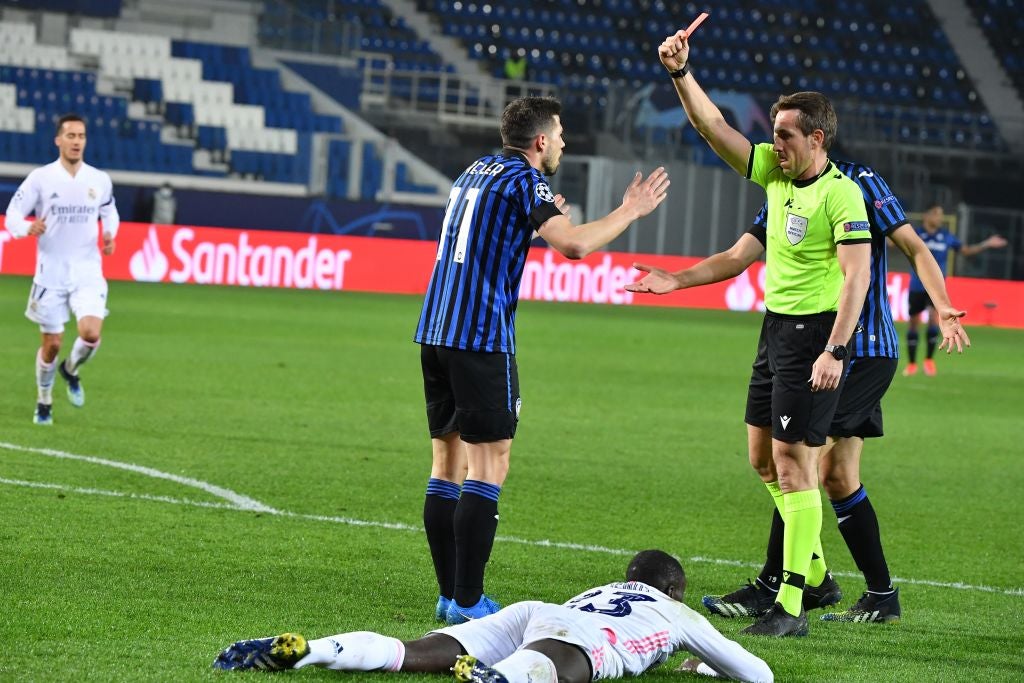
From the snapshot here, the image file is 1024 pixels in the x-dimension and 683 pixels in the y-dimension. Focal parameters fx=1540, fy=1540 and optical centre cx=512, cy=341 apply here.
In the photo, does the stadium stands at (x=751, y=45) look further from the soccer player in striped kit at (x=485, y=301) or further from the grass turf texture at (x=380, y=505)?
the soccer player in striped kit at (x=485, y=301)

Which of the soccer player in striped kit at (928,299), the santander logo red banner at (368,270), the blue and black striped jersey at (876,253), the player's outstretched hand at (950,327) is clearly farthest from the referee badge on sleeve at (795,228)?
the santander logo red banner at (368,270)

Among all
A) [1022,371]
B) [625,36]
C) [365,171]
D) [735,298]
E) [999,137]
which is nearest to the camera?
[1022,371]

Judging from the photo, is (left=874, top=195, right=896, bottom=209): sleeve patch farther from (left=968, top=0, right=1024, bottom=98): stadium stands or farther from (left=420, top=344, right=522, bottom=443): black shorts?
(left=968, top=0, right=1024, bottom=98): stadium stands

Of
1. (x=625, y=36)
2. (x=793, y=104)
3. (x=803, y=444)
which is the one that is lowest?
(x=803, y=444)

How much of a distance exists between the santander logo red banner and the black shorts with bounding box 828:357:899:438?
20563 mm

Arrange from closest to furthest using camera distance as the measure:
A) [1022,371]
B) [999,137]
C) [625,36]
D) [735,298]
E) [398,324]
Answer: [1022,371] < [398,324] < [735,298] < [999,137] < [625,36]

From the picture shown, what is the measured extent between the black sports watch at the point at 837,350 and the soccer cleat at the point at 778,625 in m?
0.94

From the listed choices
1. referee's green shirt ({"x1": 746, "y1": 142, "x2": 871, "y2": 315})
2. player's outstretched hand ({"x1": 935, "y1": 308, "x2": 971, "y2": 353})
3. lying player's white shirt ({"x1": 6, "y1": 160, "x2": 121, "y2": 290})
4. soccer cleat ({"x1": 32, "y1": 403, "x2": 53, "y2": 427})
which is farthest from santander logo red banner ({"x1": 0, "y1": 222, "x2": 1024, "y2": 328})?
player's outstretched hand ({"x1": 935, "y1": 308, "x2": 971, "y2": 353})

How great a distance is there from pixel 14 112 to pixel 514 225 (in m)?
26.6

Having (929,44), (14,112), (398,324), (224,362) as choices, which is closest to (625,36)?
(929,44)

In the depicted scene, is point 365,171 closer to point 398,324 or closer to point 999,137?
point 398,324

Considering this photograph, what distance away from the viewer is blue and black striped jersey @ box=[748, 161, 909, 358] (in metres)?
5.86

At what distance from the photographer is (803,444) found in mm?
5754

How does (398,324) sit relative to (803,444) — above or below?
below
